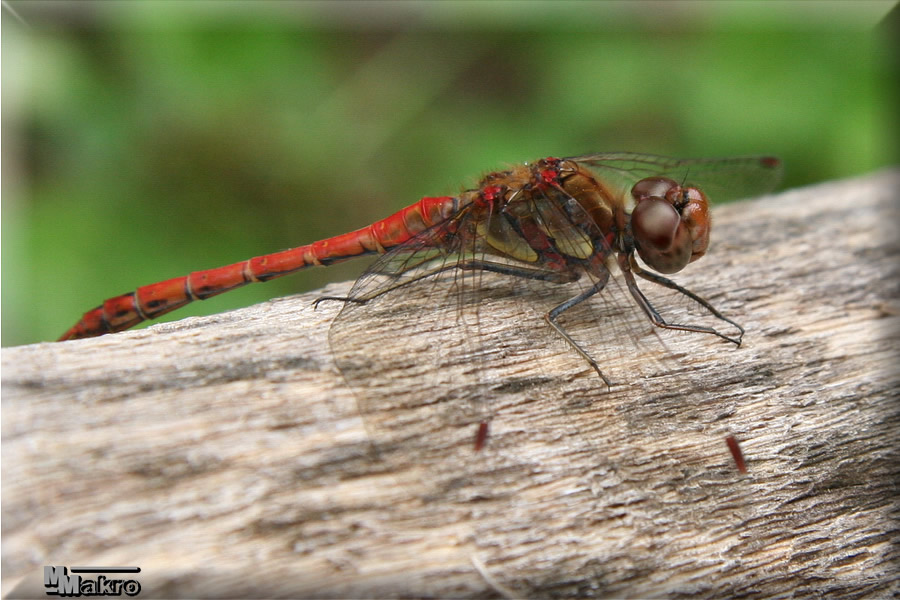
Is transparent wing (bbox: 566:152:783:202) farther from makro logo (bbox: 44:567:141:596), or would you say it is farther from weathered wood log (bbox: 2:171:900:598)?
makro logo (bbox: 44:567:141:596)

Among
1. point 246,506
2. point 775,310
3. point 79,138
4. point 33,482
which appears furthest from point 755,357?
point 79,138

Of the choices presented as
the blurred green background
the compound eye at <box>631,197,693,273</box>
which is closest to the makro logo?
the blurred green background

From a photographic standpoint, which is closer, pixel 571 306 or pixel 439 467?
pixel 439 467

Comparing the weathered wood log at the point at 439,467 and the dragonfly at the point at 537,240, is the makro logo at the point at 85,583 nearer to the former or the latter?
the weathered wood log at the point at 439,467

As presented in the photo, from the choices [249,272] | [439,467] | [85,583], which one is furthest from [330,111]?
[85,583]

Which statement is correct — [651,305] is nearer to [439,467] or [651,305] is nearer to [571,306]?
[571,306]

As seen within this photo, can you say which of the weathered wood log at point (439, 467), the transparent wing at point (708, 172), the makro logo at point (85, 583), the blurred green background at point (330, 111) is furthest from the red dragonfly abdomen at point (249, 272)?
the makro logo at point (85, 583)

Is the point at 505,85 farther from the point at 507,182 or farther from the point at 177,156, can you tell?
the point at 177,156
